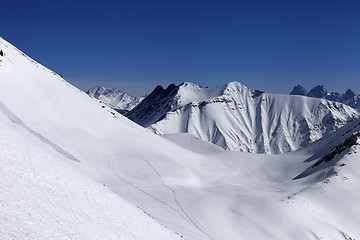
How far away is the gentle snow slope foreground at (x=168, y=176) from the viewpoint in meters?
36.1

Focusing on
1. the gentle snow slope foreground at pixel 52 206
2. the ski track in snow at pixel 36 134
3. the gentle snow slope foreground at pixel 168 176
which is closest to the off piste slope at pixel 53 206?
the gentle snow slope foreground at pixel 52 206

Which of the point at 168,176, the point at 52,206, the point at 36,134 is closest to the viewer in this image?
the point at 52,206

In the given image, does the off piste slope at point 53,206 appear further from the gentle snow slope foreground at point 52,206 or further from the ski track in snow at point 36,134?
the ski track in snow at point 36,134

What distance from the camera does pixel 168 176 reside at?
51.8 metres

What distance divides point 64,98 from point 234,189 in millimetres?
39718

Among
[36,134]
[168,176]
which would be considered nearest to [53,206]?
[36,134]

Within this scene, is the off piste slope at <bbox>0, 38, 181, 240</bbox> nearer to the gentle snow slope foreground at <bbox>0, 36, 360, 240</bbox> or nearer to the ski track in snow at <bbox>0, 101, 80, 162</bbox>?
the gentle snow slope foreground at <bbox>0, 36, 360, 240</bbox>

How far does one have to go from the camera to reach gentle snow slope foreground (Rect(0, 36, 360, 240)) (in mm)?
36075

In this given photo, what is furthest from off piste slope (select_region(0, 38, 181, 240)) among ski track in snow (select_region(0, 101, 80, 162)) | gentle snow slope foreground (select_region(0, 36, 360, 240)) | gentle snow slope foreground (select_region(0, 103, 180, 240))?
ski track in snow (select_region(0, 101, 80, 162))

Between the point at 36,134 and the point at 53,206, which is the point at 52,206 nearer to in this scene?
the point at 53,206

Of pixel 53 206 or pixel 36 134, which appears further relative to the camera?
pixel 36 134

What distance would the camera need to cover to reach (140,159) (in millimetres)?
54156

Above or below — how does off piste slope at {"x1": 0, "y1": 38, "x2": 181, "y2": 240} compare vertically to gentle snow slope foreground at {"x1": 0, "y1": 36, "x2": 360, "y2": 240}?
below

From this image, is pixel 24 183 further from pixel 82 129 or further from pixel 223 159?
pixel 223 159
